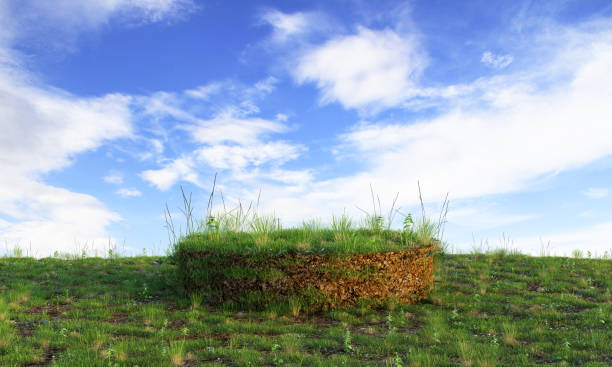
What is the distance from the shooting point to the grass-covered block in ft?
30.9

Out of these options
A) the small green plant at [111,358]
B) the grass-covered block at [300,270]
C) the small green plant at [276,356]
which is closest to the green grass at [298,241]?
the grass-covered block at [300,270]

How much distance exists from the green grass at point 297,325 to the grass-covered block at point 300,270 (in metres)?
0.33

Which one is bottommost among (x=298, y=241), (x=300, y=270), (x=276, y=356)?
(x=276, y=356)

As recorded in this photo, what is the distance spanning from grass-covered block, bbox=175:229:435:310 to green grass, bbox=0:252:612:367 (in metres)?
0.33

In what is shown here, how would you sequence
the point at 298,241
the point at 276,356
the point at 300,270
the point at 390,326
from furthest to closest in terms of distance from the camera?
1. the point at 298,241
2. the point at 300,270
3. the point at 390,326
4. the point at 276,356

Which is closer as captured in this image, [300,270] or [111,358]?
[111,358]

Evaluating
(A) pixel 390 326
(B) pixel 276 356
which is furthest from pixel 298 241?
(B) pixel 276 356

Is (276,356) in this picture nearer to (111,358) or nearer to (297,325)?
(297,325)

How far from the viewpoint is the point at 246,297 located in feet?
31.6

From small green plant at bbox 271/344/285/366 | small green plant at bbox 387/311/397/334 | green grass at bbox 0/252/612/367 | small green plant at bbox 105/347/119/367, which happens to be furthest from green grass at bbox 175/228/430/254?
small green plant at bbox 105/347/119/367

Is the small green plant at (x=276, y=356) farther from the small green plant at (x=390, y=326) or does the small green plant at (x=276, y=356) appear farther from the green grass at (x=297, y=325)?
the small green plant at (x=390, y=326)

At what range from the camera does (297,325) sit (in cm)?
864

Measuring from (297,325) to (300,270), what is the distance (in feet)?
3.87

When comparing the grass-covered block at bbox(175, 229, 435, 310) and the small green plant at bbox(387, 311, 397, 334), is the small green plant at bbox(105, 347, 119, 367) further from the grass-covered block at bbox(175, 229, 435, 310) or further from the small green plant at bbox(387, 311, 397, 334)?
the small green plant at bbox(387, 311, 397, 334)
